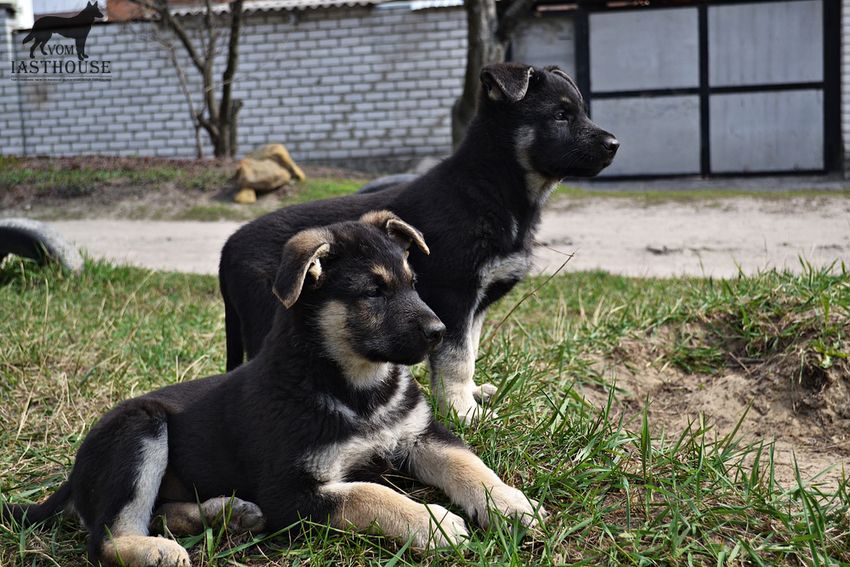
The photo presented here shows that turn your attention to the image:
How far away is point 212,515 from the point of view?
358cm

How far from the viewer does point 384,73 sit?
20.4 metres

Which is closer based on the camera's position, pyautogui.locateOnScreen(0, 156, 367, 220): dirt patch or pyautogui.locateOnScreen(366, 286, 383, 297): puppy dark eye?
pyautogui.locateOnScreen(366, 286, 383, 297): puppy dark eye

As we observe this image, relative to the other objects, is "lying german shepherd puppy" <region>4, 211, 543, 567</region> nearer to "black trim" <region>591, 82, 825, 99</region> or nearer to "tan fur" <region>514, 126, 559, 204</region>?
"tan fur" <region>514, 126, 559, 204</region>

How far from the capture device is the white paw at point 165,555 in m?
3.28

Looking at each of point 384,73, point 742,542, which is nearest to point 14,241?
point 742,542

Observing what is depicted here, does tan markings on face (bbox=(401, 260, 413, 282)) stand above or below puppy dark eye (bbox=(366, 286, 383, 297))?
above

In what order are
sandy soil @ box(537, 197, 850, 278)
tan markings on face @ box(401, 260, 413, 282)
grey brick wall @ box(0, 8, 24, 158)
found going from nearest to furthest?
tan markings on face @ box(401, 260, 413, 282), sandy soil @ box(537, 197, 850, 278), grey brick wall @ box(0, 8, 24, 158)

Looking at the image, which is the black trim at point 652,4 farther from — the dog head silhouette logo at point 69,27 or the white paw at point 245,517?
the white paw at point 245,517

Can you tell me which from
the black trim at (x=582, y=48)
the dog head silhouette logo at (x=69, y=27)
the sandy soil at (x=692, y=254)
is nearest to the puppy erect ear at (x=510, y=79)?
the sandy soil at (x=692, y=254)

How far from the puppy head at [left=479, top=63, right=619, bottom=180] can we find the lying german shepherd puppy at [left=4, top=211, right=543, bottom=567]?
1.24m

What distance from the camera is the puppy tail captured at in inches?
150

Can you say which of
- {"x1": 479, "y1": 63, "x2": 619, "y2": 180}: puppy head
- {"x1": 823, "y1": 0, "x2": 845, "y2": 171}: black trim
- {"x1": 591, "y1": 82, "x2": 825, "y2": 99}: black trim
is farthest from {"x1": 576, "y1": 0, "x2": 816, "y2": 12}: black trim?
{"x1": 479, "y1": 63, "x2": 619, "y2": 180}: puppy head

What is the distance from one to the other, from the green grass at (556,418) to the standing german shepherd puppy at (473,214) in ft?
0.93

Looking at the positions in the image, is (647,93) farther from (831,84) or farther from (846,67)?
(846,67)
